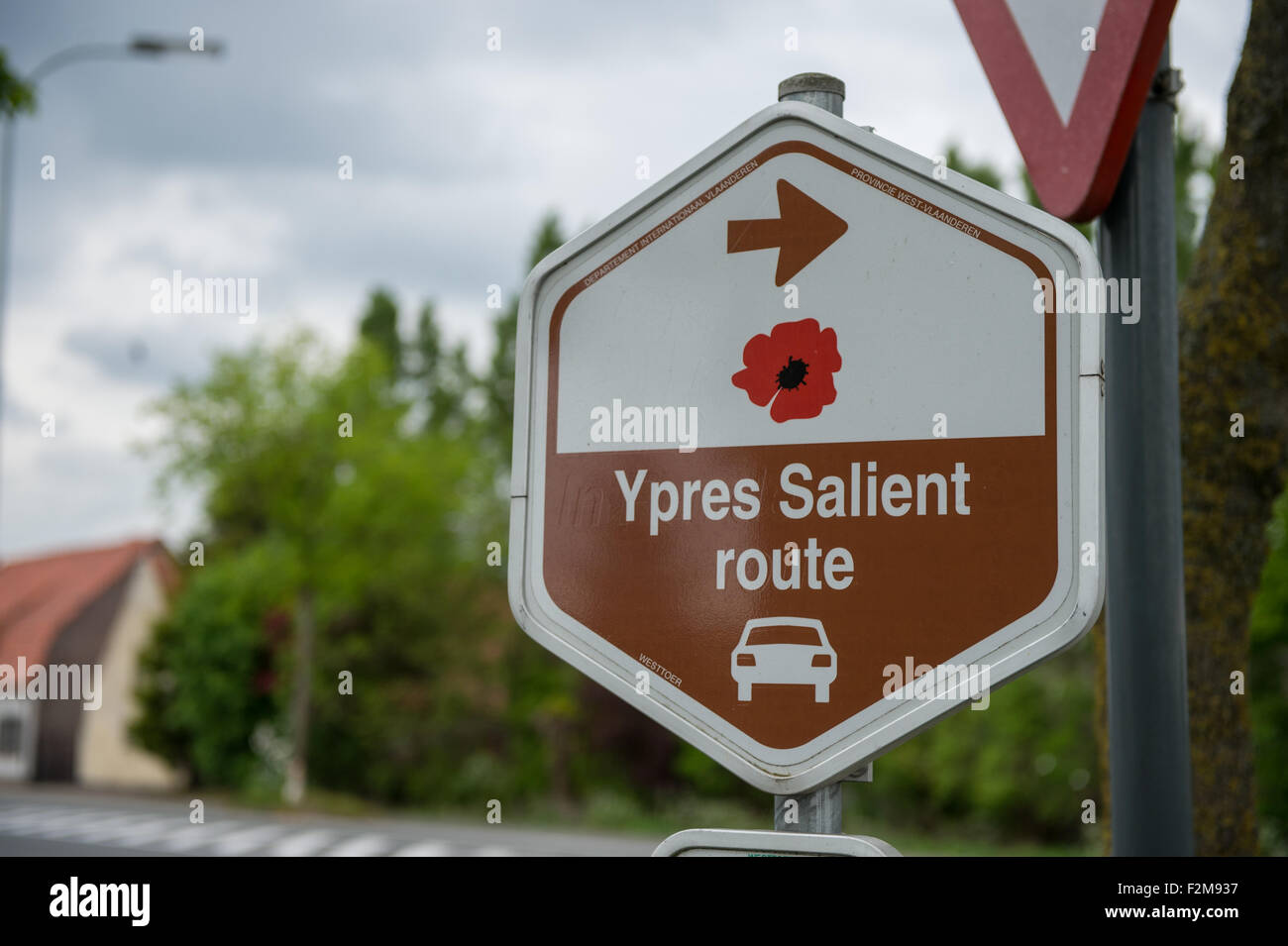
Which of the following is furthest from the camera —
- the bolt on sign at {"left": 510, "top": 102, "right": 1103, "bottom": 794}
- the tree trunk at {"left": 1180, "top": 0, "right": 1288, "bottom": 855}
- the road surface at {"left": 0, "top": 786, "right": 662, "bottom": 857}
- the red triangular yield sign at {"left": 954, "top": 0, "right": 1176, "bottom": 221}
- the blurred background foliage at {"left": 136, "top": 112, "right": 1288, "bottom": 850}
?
the blurred background foliage at {"left": 136, "top": 112, "right": 1288, "bottom": 850}

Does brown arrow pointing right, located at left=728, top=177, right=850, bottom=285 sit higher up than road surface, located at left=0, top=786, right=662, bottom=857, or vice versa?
brown arrow pointing right, located at left=728, top=177, right=850, bottom=285

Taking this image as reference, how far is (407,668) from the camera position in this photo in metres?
24.1

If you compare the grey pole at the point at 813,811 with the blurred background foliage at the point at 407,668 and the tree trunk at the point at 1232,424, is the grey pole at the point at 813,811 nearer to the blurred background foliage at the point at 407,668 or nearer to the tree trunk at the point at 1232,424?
the tree trunk at the point at 1232,424

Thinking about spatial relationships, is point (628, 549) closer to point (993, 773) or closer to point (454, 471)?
point (993, 773)

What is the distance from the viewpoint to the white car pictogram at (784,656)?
1183 mm

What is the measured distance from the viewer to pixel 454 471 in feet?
71.2

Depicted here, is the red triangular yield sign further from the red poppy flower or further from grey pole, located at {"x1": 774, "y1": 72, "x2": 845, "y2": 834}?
grey pole, located at {"x1": 774, "y1": 72, "x2": 845, "y2": 834}

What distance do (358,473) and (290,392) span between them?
1.84 meters

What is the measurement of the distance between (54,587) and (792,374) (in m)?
33.7

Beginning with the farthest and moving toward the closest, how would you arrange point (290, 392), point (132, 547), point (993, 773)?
point (132, 547) → point (290, 392) → point (993, 773)

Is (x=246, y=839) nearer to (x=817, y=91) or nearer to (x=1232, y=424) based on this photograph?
(x=1232, y=424)

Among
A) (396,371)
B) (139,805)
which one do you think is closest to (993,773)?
(139,805)

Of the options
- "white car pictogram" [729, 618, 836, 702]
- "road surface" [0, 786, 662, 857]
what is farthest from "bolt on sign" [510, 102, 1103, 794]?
"road surface" [0, 786, 662, 857]

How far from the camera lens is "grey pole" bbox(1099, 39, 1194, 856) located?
1698mm
